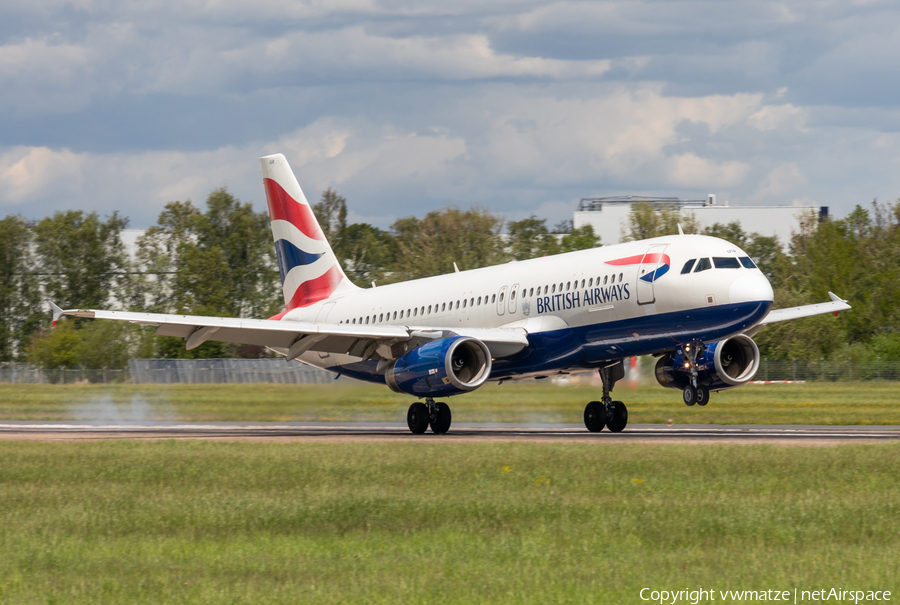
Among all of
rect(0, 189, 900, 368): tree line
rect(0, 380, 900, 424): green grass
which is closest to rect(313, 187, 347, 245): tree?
rect(0, 189, 900, 368): tree line

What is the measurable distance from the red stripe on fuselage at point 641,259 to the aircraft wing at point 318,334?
313 centimetres

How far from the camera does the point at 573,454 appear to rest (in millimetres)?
20234

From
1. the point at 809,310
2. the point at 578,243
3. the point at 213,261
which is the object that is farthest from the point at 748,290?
the point at 213,261

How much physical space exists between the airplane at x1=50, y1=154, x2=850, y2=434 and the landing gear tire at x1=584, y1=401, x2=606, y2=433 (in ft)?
0.10

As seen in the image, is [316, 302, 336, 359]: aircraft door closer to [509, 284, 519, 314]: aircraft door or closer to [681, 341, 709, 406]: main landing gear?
[509, 284, 519, 314]: aircraft door

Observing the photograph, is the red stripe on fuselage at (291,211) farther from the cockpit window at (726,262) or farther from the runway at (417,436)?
the cockpit window at (726,262)

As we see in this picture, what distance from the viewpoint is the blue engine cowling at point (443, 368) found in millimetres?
26938

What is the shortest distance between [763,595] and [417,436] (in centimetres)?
2012

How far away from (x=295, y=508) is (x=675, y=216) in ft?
242

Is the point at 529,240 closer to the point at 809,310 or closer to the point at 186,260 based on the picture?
the point at 186,260

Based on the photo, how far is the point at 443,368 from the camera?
2689 centimetres

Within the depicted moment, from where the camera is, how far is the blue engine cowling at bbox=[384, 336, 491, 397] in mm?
26938

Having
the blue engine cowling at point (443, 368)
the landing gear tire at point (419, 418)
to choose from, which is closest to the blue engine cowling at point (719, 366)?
the blue engine cowling at point (443, 368)

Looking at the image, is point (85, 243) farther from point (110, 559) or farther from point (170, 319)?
point (110, 559)
